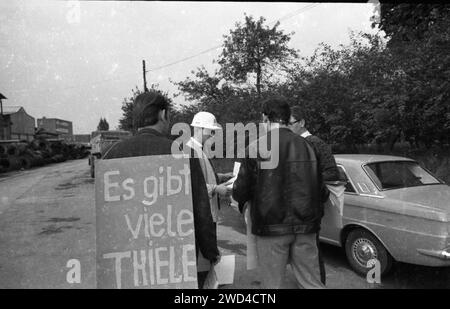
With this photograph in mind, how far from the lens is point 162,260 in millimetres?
2143

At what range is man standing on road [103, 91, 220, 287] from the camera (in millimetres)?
2166

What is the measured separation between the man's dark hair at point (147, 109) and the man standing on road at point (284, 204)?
730 mm

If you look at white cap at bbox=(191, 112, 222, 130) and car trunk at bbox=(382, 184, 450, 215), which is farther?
car trunk at bbox=(382, 184, 450, 215)

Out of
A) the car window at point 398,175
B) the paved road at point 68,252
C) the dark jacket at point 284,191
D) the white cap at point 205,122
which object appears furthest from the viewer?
the car window at point 398,175

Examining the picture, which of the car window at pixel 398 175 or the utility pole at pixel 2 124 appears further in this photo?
the utility pole at pixel 2 124

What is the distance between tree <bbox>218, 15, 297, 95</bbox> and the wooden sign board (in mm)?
17337

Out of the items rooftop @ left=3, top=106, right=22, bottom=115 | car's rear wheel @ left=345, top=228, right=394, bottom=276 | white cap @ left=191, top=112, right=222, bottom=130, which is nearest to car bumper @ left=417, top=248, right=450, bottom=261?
car's rear wheel @ left=345, top=228, right=394, bottom=276

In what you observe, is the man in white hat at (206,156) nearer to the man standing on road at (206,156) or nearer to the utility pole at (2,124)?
the man standing on road at (206,156)

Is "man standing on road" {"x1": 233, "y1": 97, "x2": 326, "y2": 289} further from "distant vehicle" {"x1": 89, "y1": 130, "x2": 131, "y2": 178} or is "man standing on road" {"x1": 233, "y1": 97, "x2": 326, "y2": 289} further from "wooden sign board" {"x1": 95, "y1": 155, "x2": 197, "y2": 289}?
"distant vehicle" {"x1": 89, "y1": 130, "x2": 131, "y2": 178}

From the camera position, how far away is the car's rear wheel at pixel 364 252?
4.16m

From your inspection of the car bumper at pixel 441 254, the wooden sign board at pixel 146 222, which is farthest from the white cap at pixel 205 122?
the car bumper at pixel 441 254

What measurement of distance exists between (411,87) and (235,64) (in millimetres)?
13159
